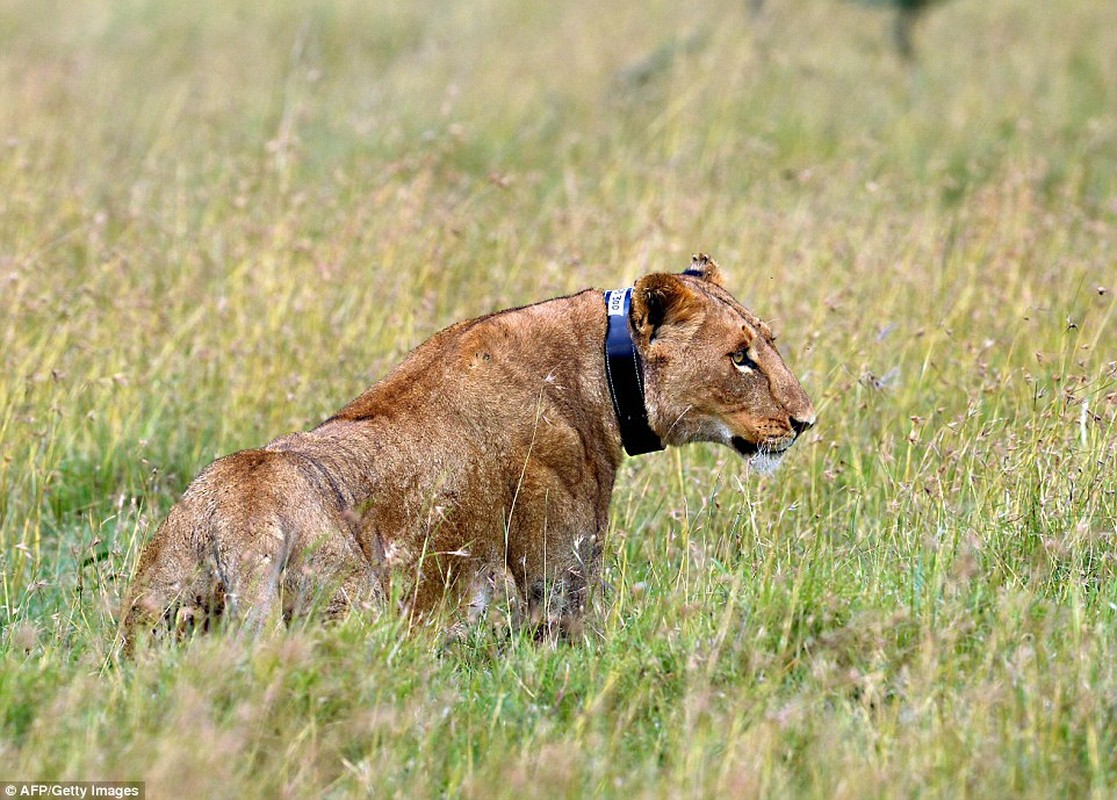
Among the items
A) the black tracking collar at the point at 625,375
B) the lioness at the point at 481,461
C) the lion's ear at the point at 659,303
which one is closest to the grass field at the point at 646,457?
the lioness at the point at 481,461

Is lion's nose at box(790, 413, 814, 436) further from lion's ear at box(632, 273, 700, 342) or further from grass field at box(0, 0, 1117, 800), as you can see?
lion's ear at box(632, 273, 700, 342)

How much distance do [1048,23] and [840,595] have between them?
41.6ft

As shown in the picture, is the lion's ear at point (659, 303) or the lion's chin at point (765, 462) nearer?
the lion's ear at point (659, 303)

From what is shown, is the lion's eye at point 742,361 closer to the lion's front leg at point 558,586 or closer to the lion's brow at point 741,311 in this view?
the lion's brow at point 741,311

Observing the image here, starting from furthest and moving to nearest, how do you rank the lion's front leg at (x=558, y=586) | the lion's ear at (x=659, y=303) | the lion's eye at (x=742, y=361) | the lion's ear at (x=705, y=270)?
the lion's ear at (x=705, y=270)
the lion's eye at (x=742, y=361)
the lion's ear at (x=659, y=303)
the lion's front leg at (x=558, y=586)

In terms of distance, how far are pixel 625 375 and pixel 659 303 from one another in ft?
0.80

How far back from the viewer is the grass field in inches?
134

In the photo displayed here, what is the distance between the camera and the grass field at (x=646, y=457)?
3410mm

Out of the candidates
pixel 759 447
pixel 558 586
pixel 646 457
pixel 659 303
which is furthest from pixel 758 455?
pixel 646 457

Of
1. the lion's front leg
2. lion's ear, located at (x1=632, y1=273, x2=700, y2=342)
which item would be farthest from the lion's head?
the lion's front leg

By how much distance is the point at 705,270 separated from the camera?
195 inches

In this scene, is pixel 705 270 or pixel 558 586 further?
pixel 705 270

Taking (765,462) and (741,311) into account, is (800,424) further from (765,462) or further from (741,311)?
(741,311)

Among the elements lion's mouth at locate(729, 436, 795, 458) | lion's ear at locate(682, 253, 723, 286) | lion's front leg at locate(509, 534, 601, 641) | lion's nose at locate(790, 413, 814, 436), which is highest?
lion's ear at locate(682, 253, 723, 286)
